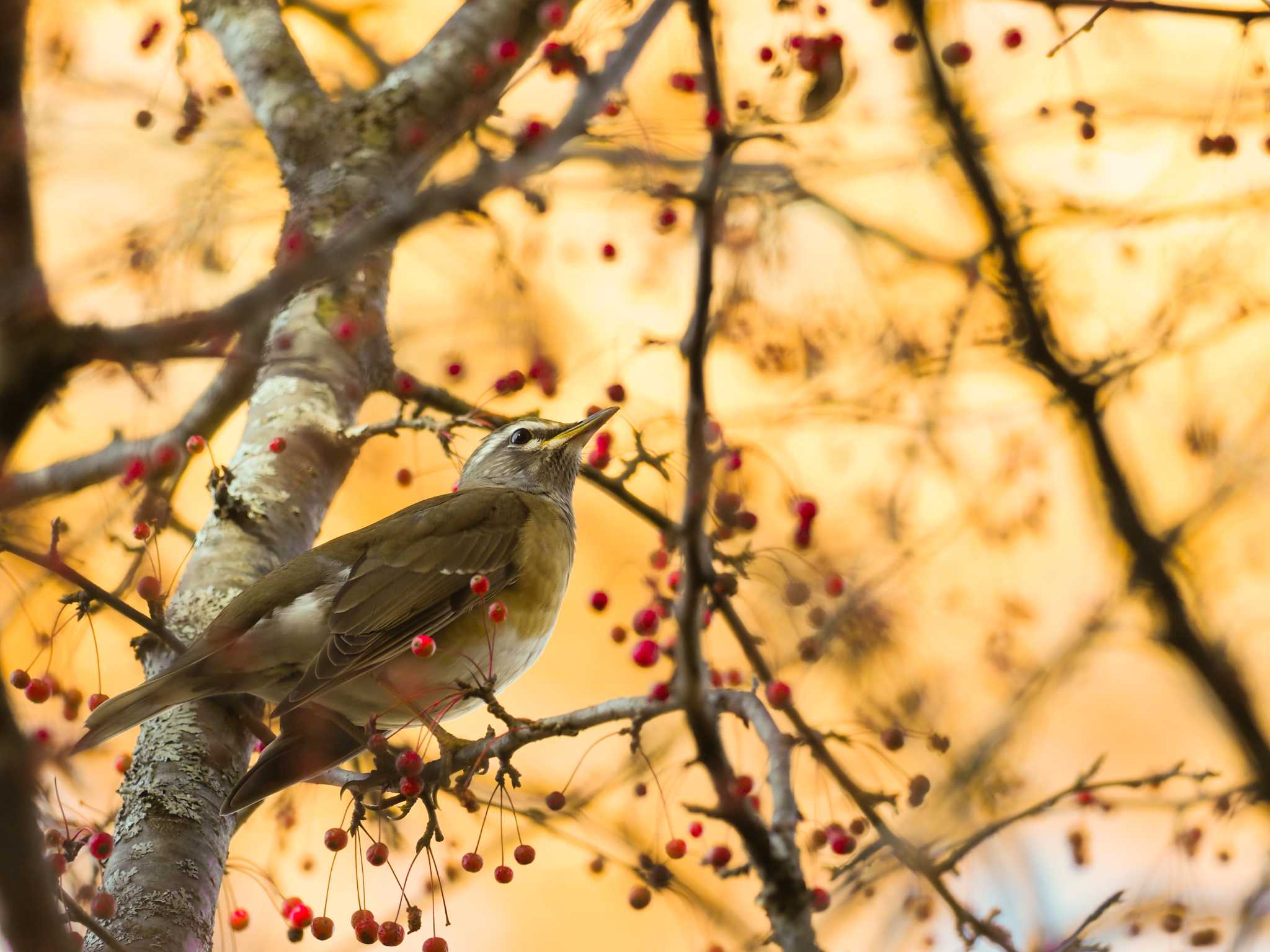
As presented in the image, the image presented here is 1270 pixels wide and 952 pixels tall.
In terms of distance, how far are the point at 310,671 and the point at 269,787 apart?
46 cm

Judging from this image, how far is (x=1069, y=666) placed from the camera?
3621 millimetres

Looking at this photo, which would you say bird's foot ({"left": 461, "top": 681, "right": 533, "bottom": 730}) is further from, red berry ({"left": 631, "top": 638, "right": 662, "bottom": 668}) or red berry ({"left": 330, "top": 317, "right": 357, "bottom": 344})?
red berry ({"left": 330, "top": 317, "right": 357, "bottom": 344})

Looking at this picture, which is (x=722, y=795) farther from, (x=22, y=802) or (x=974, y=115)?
(x=974, y=115)

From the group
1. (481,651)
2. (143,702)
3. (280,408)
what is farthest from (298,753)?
(280,408)

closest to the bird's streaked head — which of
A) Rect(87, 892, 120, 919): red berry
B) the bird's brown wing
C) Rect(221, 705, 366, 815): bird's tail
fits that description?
the bird's brown wing

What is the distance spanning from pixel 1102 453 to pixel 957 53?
2610 millimetres

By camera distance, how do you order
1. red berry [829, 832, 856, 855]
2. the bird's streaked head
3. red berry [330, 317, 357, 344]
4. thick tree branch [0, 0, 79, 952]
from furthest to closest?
the bird's streaked head
red berry [330, 317, 357, 344]
red berry [829, 832, 856, 855]
thick tree branch [0, 0, 79, 952]

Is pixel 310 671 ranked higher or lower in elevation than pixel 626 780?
higher

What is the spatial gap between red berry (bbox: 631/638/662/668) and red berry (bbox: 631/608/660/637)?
20 centimetres

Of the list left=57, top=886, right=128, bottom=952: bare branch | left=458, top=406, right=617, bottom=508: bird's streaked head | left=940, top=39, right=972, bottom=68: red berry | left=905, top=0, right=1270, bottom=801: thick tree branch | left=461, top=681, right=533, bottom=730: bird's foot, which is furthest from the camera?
left=458, top=406, right=617, bottom=508: bird's streaked head

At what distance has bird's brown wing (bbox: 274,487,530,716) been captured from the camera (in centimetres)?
445

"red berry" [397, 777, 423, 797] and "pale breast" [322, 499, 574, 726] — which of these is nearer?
"red berry" [397, 777, 423, 797]

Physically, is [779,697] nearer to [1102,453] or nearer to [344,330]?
[1102,453]

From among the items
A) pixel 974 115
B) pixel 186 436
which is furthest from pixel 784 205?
pixel 186 436
